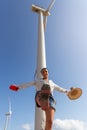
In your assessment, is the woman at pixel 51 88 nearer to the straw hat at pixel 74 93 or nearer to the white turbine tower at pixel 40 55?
the straw hat at pixel 74 93

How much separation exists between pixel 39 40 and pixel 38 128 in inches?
237

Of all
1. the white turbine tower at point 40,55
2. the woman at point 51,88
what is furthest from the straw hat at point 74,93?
the white turbine tower at point 40,55

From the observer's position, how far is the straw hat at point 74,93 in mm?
7433

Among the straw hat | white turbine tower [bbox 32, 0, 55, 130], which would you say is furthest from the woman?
white turbine tower [bbox 32, 0, 55, 130]

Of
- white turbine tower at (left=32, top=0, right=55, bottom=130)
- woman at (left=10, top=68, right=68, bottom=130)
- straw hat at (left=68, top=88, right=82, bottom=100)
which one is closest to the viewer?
woman at (left=10, top=68, right=68, bottom=130)

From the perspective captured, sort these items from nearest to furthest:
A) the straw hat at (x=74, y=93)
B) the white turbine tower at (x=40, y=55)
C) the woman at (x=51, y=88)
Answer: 1. the woman at (x=51, y=88)
2. the straw hat at (x=74, y=93)
3. the white turbine tower at (x=40, y=55)

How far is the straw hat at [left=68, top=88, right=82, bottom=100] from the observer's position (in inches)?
293

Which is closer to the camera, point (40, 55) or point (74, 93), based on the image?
point (74, 93)

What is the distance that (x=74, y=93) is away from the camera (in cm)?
757

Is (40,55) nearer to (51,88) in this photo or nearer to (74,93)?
(51,88)

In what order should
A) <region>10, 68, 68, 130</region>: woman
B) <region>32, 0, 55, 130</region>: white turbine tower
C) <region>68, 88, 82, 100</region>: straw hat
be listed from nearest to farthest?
<region>10, 68, 68, 130</region>: woman → <region>68, 88, 82, 100</region>: straw hat → <region>32, 0, 55, 130</region>: white turbine tower

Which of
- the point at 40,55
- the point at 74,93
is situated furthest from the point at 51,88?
the point at 40,55

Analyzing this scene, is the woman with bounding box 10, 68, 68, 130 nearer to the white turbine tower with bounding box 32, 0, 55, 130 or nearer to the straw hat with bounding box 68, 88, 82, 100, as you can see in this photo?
the straw hat with bounding box 68, 88, 82, 100

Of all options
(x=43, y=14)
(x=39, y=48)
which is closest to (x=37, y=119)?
(x=39, y=48)
